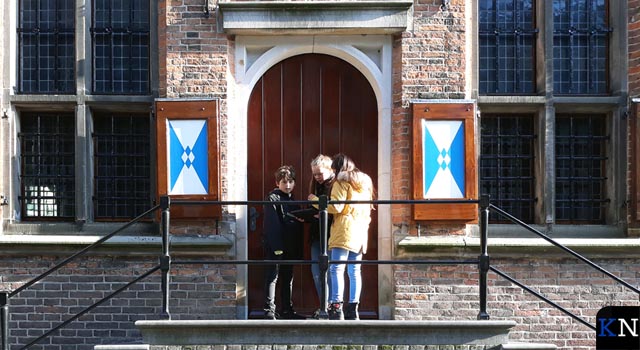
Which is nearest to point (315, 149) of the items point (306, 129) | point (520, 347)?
point (306, 129)

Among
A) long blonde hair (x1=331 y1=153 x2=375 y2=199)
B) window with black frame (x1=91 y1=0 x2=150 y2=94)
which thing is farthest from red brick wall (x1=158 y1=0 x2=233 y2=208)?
long blonde hair (x1=331 y1=153 x2=375 y2=199)

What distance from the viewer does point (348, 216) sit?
6984mm

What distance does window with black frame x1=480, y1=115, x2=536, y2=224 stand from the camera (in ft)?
26.7

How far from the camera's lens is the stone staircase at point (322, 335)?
21.2 feet

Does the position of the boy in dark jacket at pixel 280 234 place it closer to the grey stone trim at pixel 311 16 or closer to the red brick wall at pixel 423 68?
the red brick wall at pixel 423 68

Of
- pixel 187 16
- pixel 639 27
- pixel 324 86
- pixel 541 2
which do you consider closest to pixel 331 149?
pixel 324 86

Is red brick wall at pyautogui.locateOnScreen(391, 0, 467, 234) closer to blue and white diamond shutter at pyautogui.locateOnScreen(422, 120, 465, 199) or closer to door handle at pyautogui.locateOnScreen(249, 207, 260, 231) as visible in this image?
blue and white diamond shutter at pyautogui.locateOnScreen(422, 120, 465, 199)

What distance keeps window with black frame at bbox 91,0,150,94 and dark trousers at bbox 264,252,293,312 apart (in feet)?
7.31

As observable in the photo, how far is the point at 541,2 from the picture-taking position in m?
8.09

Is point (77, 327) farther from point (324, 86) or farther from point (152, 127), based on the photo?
point (324, 86)

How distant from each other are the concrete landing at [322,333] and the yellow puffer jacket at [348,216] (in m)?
0.77

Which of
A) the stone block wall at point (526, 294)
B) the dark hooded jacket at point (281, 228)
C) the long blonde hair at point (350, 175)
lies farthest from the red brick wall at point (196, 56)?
the stone block wall at point (526, 294)

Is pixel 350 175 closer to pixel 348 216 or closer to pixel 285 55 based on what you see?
pixel 348 216

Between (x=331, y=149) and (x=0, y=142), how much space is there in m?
3.16
